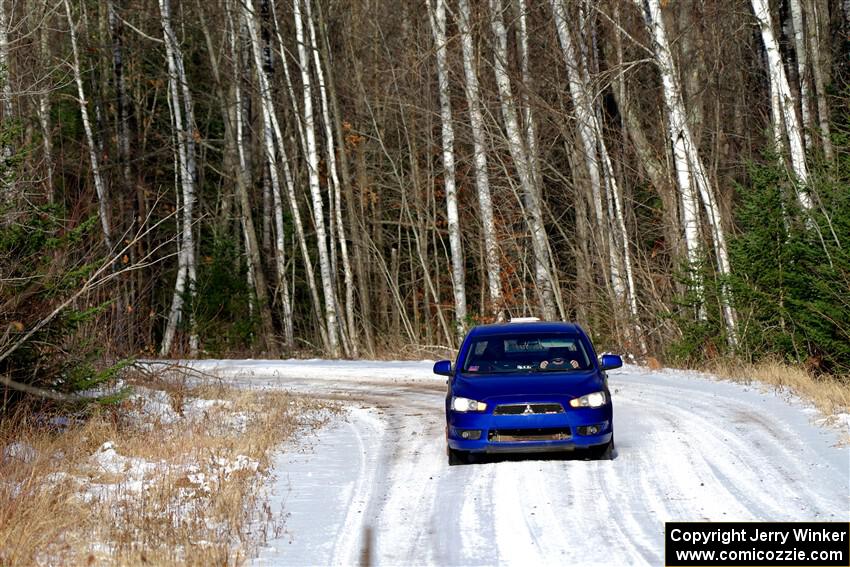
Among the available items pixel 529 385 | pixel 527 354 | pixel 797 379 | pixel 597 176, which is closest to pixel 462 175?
pixel 597 176

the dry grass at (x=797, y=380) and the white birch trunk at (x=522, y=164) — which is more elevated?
the white birch trunk at (x=522, y=164)

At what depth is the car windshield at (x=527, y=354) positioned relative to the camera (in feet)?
42.7

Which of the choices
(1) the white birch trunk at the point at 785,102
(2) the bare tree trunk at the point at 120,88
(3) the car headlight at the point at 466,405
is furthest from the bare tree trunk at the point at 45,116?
(1) the white birch trunk at the point at 785,102

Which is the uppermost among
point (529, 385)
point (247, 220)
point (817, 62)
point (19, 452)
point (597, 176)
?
point (817, 62)

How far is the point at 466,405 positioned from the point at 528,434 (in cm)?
72

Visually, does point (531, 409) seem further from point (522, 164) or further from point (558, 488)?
point (522, 164)

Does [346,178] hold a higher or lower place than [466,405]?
higher

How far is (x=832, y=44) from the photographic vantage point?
3369 centimetres

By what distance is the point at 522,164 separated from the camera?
26.8 meters

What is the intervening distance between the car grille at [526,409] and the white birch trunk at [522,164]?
15.3 metres

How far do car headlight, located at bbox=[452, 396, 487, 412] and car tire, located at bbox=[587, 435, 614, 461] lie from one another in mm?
1194

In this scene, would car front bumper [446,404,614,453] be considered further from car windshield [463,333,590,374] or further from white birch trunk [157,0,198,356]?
white birch trunk [157,0,198,356]

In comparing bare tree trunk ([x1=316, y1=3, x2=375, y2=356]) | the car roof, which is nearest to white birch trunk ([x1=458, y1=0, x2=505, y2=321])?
bare tree trunk ([x1=316, y1=3, x2=375, y2=356])

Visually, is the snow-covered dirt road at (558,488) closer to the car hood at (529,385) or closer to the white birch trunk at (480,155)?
the car hood at (529,385)
